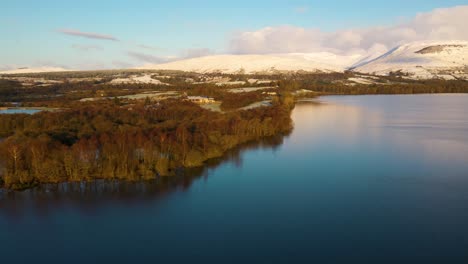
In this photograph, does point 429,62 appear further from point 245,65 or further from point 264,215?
point 264,215

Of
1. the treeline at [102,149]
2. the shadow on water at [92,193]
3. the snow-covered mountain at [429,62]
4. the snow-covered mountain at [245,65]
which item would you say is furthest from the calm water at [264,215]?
the snow-covered mountain at [245,65]

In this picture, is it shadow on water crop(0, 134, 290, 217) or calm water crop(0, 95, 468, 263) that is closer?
calm water crop(0, 95, 468, 263)

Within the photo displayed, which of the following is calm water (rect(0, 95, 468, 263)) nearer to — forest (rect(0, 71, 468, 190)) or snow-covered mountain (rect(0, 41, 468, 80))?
forest (rect(0, 71, 468, 190))

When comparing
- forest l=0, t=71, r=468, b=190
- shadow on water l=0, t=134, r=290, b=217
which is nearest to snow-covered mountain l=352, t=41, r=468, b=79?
forest l=0, t=71, r=468, b=190

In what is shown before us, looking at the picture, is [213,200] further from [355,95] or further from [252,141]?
[355,95]

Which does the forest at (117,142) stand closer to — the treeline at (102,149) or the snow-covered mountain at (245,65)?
the treeline at (102,149)
